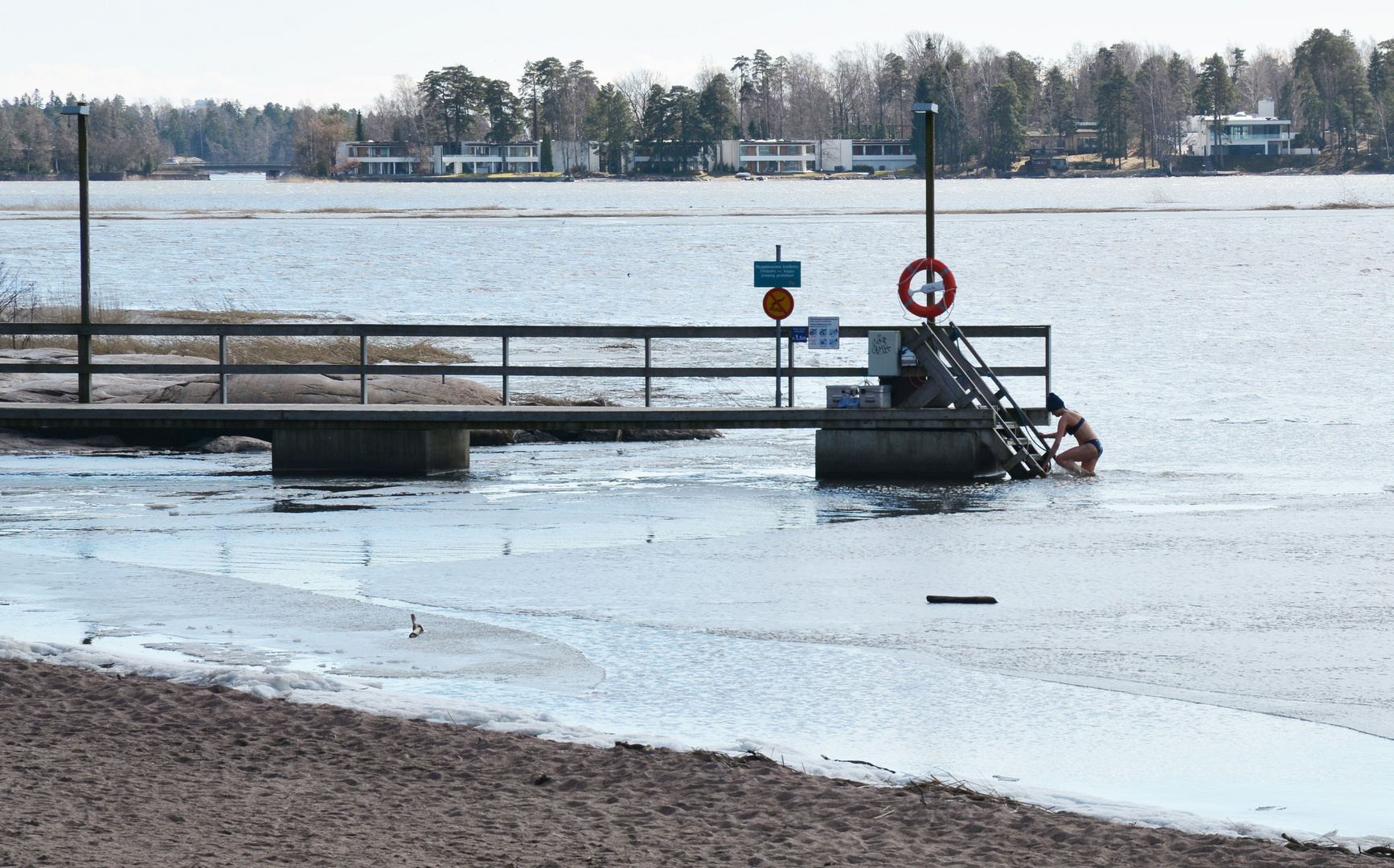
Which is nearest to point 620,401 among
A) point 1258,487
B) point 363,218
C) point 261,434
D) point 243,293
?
point 261,434

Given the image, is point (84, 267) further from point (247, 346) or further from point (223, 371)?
point (247, 346)

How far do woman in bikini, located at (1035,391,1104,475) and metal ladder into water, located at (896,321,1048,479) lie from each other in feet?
0.59

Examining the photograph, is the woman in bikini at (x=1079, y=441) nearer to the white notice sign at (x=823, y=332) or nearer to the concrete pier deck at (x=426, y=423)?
the concrete pier deck at (x=426, y=423)

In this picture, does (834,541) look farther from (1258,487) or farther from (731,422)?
(1258,487)

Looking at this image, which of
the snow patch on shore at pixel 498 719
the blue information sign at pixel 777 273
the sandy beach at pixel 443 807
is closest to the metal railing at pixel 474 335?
the blue information sign at pixel 777 273

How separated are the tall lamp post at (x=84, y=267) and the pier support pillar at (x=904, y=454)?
28.0 feet

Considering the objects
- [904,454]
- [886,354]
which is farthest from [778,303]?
[904,454]

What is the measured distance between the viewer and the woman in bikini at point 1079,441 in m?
A: 17.3

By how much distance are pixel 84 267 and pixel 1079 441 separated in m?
13.0

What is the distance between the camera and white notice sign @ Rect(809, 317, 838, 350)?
17281 mm

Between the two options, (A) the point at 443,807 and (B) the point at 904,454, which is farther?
(B) the point at 904,454

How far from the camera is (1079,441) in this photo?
685 inches

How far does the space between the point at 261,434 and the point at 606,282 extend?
47709mm

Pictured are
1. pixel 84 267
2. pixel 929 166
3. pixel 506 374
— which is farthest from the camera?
pixel 84 267
